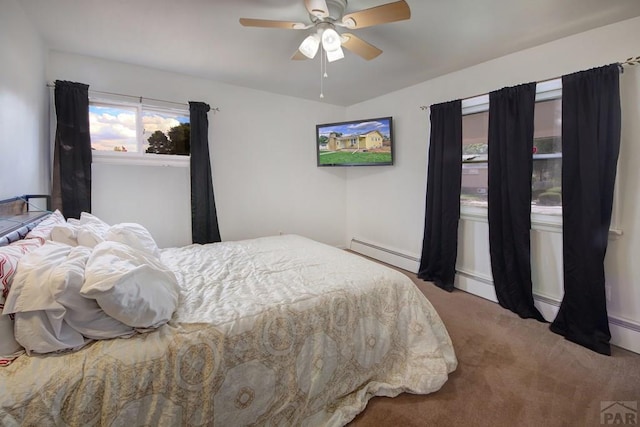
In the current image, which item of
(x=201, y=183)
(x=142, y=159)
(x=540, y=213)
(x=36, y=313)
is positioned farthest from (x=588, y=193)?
(x=142, y=159)

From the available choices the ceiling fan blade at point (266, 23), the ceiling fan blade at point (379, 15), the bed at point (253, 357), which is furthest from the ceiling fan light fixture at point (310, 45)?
the bed at point (253, 357)

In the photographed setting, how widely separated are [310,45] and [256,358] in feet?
6.45

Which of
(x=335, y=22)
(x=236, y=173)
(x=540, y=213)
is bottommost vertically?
(x=540, y=213)

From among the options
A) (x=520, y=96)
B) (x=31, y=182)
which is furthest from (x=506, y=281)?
(x=31, y=182)

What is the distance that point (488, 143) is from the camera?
2.64 m

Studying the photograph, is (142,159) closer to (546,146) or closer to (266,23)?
(266,23)

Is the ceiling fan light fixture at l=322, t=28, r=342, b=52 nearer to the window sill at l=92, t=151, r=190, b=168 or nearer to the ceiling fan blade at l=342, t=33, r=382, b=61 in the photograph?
the ceiling fan blade at l=342, t=33, r=382, b=61

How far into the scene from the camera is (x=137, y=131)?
2.95 meters

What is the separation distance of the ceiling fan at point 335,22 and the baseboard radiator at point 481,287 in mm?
2428

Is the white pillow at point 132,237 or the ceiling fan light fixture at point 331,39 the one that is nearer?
the white pillow at point 132,237

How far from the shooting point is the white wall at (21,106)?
1.65m

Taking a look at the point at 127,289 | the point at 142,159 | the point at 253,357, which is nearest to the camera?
the point at 127,289

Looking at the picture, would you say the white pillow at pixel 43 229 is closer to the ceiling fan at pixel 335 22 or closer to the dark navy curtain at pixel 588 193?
the ceiling fan at pixel 335 22

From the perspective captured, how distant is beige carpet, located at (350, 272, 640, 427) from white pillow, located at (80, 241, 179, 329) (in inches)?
43.8
